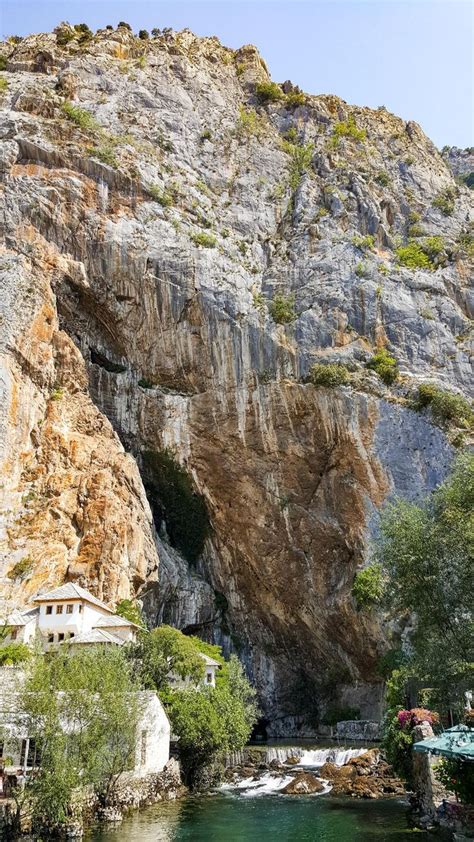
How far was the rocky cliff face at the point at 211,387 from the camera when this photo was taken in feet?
139

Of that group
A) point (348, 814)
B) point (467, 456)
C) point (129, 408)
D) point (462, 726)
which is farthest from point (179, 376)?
point (462, 726)

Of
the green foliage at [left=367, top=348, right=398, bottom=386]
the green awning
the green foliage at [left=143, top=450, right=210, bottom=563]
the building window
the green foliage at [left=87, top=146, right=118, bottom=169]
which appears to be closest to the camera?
the green awning

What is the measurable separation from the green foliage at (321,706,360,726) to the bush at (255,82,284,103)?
203 ft

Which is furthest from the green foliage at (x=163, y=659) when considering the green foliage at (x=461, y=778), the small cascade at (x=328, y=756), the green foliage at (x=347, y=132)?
the green foliage at (x=347, y=132)

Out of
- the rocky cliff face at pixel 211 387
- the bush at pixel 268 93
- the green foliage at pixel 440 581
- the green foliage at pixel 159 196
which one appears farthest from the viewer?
the bush at pixel 268 93

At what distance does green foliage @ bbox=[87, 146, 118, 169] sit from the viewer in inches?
2068

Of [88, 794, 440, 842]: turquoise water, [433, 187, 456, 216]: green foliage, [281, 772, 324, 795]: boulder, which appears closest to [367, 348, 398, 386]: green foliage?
[433, 187, 456, 216]: green foliage

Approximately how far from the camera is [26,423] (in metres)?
40.1

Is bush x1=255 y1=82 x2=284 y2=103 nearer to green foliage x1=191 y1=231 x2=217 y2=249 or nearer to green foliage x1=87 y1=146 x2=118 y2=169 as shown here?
green foliage x1=87 y1=146 x2=118 y2=169

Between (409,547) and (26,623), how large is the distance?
19745mm

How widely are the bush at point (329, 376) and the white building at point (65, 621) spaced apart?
827 inches

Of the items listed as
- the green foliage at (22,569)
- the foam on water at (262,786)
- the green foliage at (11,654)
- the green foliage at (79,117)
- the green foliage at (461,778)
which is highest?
the green foliage at (79,117)

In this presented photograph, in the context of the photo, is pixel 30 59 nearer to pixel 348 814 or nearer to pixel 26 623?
pixel 26 623

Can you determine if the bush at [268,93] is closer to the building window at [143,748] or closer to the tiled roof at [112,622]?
the tiled roof at [112,622]
